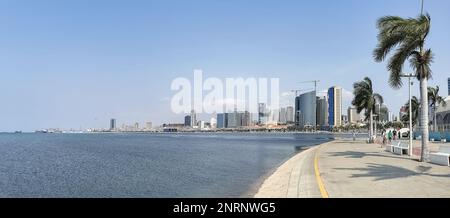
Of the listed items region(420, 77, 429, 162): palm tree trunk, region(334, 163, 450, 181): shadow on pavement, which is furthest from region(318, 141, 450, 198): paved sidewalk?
region(420, 77, 429, 162): palm tree trunk

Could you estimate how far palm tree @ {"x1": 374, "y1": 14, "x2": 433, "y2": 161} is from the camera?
22656 millimetres

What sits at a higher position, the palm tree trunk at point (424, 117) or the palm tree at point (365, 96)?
the palm tree at point (365, 96)

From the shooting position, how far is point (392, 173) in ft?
55.8

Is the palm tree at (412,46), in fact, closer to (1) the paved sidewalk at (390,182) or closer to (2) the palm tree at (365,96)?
(1) the paved sidewalk at (390,182)

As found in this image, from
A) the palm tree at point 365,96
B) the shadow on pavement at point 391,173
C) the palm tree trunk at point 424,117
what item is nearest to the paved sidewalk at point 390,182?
the shadow on pavement at point 391,173

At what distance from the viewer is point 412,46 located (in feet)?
76.4

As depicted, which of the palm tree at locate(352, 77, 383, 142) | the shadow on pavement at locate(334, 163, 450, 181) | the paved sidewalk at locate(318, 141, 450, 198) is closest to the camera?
the paved sidewalk at locate(318, 141, 450, 198)

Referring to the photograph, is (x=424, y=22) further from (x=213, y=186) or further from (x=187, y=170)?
(x=187, y=170)

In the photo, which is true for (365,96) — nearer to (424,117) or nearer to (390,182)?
(424,117)

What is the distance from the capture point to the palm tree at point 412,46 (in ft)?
74.3

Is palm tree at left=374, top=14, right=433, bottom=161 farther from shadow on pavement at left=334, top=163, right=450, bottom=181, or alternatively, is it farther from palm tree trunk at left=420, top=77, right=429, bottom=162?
shadow on pavement at left=334, top=163, right=450, bottom=181
